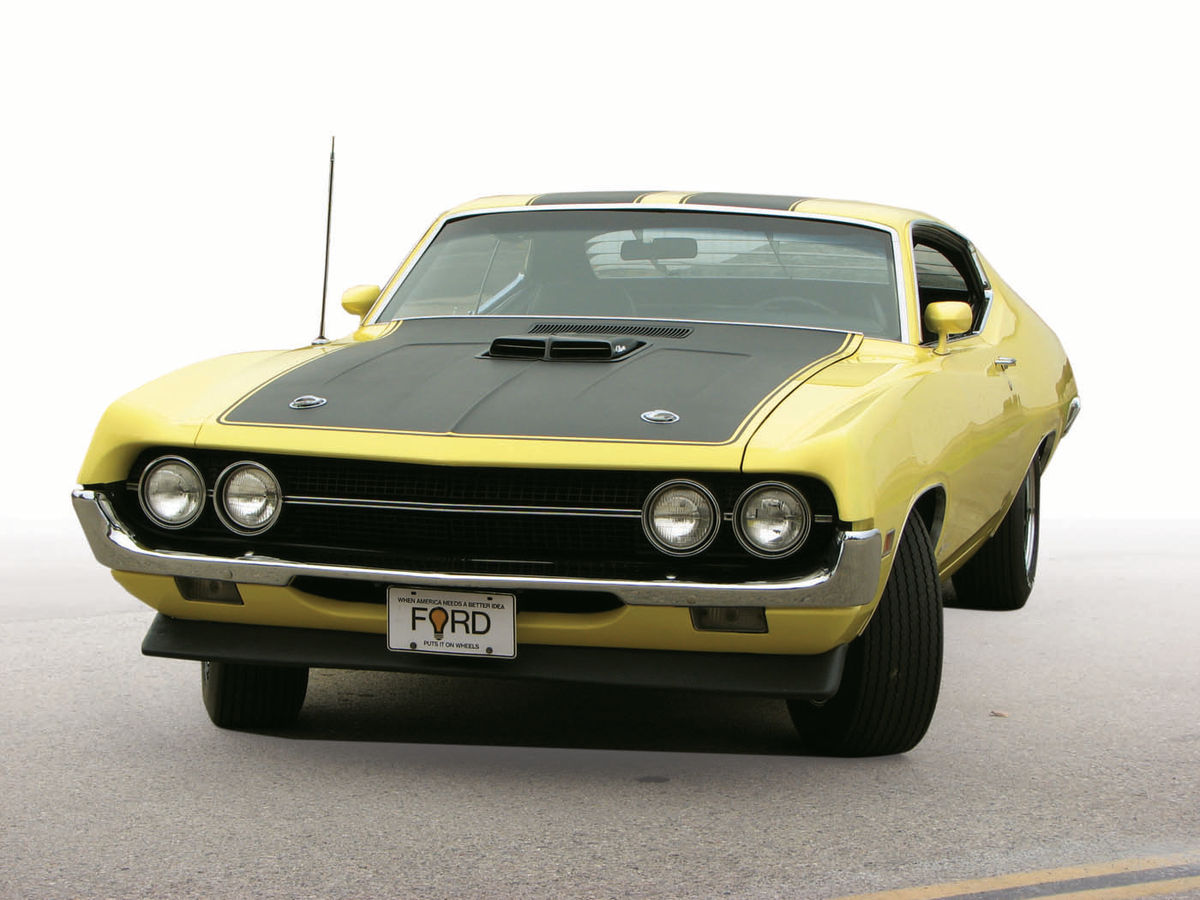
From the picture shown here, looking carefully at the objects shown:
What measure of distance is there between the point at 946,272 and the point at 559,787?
4035 millimetres

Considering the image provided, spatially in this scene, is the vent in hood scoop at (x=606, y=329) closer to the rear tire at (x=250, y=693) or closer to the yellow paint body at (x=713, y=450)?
the yellow paint body at (x=713, y=450)

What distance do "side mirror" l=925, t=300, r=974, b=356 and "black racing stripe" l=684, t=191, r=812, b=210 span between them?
0.80 m

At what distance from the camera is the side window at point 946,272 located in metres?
6.69

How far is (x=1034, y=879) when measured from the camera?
353 cm

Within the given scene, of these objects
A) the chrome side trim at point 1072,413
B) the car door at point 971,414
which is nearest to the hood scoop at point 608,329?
the car door at point 971,414

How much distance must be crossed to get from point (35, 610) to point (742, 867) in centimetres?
443

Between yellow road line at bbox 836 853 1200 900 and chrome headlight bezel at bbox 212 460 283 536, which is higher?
chrome headlight bezel at bbox 212 460 283 536

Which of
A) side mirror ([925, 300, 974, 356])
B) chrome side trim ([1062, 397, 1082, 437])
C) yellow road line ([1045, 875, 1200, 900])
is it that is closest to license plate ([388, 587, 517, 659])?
yellow road line ([1045, 875, 1200, 900])

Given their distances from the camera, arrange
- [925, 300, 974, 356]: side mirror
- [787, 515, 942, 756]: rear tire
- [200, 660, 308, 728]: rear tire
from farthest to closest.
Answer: [925, 300, 974, 356]: side mirror → [200, 660, 308, 728]: rear tire → [787, 515, 942, 756]: rear tire

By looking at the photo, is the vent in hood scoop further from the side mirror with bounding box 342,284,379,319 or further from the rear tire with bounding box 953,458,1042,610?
the rear tire with bounding box 953,458,1042,610

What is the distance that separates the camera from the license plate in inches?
165

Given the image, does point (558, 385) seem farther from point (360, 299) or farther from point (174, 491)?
point (360, 299)

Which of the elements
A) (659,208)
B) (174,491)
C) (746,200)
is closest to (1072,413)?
(746,200)

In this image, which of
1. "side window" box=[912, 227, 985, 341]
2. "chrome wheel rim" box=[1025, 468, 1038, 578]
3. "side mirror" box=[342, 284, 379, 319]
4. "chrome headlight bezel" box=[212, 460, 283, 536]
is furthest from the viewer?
"chrome wheel rim" box=[1025, 468, 1038, 578]
